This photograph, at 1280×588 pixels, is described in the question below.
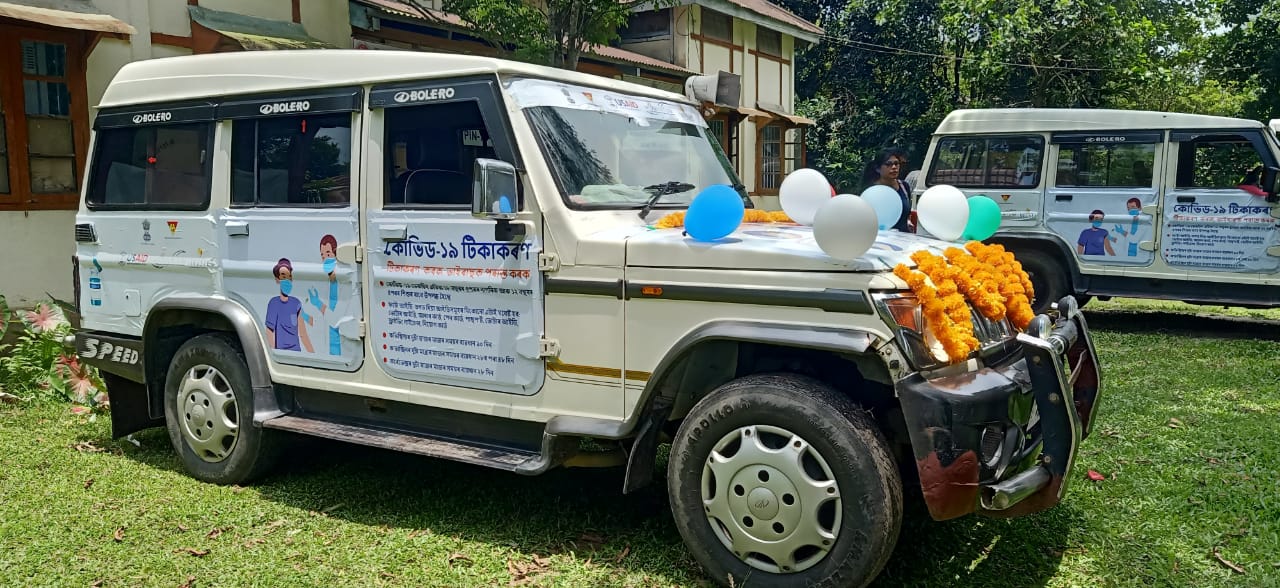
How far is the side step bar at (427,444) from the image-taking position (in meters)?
3.87

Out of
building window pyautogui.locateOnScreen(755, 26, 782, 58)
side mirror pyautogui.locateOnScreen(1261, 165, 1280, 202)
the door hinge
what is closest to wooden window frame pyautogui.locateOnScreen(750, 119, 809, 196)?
building window pyautogui.locateOnScreen(755, 26, 782, 58)

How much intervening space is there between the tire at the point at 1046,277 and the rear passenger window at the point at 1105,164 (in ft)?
2.63

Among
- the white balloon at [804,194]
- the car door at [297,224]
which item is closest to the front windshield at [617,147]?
the white balloon at [804,194]

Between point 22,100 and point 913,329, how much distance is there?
7.90m

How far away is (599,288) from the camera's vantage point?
12.4ft

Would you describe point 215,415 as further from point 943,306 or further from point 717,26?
point 717,26

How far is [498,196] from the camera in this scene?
377cm

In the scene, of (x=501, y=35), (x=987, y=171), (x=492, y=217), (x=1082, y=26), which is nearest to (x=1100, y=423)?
(x=492, y=217)

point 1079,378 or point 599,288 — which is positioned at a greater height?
point 599,288

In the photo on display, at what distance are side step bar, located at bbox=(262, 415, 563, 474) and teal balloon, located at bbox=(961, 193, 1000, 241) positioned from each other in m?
2.16

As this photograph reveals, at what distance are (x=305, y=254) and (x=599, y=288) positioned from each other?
1657mm

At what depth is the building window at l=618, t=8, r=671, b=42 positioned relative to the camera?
1823cm

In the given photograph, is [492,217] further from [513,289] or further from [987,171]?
[987,171]

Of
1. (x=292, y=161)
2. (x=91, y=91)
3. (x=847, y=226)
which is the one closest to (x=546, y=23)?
(x=91, y=91)
